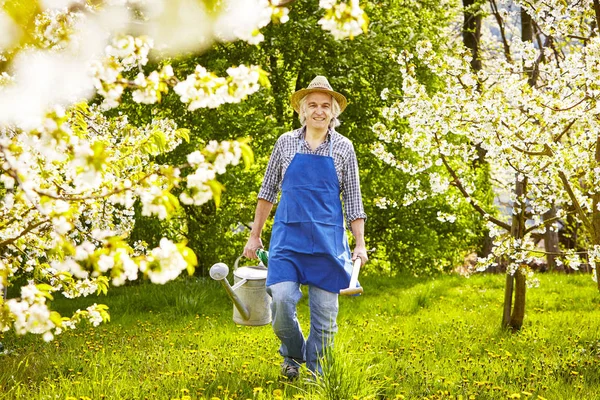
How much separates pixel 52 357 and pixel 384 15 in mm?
6954

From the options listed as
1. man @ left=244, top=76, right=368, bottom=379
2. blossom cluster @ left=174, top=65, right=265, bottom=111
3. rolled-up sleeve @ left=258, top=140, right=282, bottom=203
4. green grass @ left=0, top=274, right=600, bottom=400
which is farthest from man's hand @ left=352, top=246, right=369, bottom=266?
blossom cluster @ left=174, top=65, right=265, bottom=111

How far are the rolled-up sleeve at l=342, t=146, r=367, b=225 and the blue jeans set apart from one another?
50cm

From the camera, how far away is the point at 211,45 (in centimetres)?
829

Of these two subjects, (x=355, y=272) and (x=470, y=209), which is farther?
(x=470, y=209)

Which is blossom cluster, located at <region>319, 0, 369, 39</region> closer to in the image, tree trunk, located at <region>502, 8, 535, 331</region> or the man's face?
the man's face

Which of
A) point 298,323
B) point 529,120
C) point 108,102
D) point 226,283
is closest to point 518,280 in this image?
point 529,120

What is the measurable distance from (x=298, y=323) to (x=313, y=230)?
1.73ft

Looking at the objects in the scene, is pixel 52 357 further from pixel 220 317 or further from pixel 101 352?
pixel 220 317

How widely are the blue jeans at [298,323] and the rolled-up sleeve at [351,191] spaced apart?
50 cm

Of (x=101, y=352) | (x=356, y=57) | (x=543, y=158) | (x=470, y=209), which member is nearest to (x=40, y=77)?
(x=101, y=352)

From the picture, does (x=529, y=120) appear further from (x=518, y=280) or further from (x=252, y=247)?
(x=252, y=247)

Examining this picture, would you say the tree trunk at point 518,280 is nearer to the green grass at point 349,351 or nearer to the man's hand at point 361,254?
the green grass at point 349,351

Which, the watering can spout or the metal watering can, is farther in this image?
the metal watering can

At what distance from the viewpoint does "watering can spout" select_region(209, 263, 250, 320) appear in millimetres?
3725
